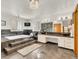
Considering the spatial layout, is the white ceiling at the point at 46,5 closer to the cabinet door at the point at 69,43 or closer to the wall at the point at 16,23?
the cabinet door at the point at 69,43

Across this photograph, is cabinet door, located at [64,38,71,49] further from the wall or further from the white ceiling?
Answer: the wall

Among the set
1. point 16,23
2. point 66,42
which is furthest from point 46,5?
point 16,23

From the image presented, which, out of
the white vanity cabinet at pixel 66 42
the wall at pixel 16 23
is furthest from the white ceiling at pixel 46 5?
the wall at pixel 16 23

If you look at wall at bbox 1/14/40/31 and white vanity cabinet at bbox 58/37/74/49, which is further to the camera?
wall at bbox 1/14/40/31

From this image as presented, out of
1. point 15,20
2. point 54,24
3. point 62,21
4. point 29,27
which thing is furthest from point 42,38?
point 15,20

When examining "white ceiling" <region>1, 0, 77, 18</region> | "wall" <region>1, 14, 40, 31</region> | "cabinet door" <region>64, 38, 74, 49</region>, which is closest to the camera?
"white ceiling" <region>1, 0, 77, 18</region>

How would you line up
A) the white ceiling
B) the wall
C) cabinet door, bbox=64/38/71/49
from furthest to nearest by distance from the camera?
1. the wall
2. cabinet door, bbox=64/38/71/49
3. the white ceiling

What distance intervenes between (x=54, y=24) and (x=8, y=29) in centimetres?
517

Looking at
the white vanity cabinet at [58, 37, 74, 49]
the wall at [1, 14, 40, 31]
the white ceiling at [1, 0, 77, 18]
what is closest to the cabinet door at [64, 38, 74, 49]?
the white vanity cabinet at [58, 37, 74, 49]

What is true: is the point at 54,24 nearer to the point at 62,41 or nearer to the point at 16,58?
the point at 62,41

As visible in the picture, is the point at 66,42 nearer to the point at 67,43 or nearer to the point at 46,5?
the point at 67,43

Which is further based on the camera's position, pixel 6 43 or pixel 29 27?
pixel 29 27

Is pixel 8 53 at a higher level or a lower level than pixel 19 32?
lower

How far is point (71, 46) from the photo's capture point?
12.2 ft
